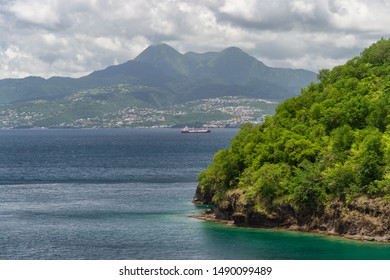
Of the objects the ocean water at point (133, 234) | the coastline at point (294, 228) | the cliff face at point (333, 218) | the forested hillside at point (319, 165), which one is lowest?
the ocean water at point (133, 234)

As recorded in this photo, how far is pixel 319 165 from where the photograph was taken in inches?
4193

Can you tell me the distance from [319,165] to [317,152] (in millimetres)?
5761

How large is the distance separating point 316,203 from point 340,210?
16.3ft

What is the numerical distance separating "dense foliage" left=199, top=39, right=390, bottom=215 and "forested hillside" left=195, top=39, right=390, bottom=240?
0.57ft

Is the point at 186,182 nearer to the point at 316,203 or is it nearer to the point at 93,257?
the point at 316,203

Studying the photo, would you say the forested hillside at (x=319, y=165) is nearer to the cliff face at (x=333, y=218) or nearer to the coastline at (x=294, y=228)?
the cliff face at (x=333, y=218)

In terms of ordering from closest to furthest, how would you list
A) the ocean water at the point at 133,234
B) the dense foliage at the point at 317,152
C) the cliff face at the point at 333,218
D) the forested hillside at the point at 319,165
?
the ocean water at the point at 133,234
the cliff face at the point at 333,218
the forested hillside at the point at 319,165
the dense foliage at the point at 317,152

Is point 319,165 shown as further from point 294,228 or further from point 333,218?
point 294,228

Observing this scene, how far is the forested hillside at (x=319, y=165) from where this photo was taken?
9700 centimetres

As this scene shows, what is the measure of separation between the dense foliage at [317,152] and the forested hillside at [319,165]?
0.57ft

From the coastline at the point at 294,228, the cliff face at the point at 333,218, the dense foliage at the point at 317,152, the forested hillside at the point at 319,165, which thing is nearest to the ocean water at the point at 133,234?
the coastline at the point at 294,228

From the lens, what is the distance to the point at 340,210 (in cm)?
9712

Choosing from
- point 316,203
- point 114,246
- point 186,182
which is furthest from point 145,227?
point 186,182

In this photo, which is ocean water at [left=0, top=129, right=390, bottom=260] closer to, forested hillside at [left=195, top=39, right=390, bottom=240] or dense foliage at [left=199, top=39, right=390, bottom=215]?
forested hillside at [left=195, top=39, right=390, bottom=240]
